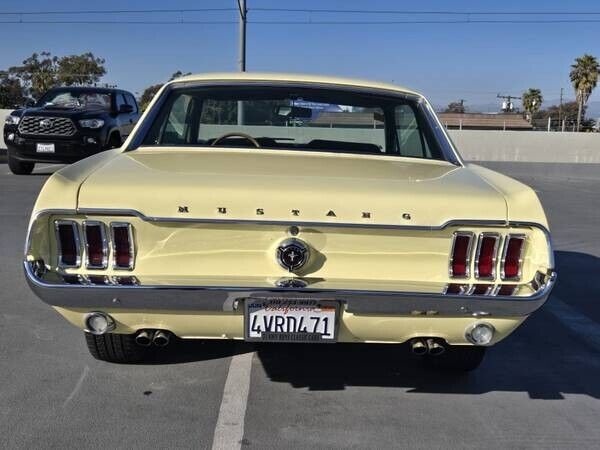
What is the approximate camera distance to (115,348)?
355 centimetres

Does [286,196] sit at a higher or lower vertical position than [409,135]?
lower

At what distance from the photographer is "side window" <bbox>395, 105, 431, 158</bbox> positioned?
162 inches

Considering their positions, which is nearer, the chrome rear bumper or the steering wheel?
the chrome rear bumper

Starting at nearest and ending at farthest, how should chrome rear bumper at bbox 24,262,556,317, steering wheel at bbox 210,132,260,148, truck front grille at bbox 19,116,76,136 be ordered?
chrome rear bumper at bbox 24,262,556,317 → steering wheel at bbox 210,132,260,148 → truck front grille at bbox 19,116,76,136

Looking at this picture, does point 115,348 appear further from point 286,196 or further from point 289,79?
point 289,79

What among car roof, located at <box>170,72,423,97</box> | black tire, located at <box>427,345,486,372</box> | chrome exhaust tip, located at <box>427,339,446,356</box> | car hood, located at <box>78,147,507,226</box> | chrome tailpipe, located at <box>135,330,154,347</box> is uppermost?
car roof, located at <box>170,72,423,97</box>

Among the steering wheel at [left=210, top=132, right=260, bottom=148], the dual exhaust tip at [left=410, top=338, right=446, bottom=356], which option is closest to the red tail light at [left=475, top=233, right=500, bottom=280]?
the dual exhaust tip at [left=410, top=338, right=446, bottom=356]

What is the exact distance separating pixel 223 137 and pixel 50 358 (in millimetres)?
1666

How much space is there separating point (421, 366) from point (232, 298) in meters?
1.58

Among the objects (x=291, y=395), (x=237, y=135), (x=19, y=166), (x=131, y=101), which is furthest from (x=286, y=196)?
(x=131, y=101)

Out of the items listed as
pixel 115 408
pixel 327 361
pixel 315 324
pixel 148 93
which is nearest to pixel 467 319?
pixel 315 324

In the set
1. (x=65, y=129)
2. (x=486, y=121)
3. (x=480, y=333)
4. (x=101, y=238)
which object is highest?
(x=101, y=238)

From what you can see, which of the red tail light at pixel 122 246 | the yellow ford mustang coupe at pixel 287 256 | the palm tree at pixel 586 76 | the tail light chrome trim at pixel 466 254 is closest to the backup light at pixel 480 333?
the yellow ford mustang coupe at pixel 287 256

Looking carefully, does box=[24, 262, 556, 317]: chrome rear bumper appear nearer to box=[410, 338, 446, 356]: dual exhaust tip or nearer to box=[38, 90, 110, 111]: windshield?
box=[410, 338, 446, 356]: dual exhaust tip
